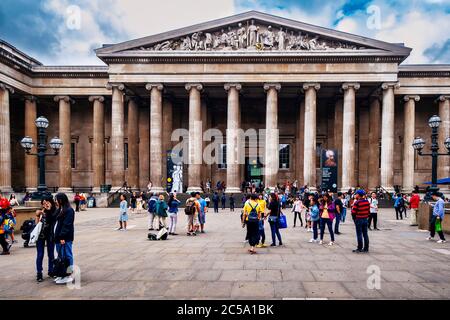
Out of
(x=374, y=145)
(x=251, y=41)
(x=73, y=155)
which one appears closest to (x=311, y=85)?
(x=251, y=41)

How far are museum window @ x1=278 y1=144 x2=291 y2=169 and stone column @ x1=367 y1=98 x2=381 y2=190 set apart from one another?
28.2 feet

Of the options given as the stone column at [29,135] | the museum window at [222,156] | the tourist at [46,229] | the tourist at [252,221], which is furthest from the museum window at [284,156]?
the tourist at [46,229]

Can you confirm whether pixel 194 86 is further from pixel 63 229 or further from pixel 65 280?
pixel 65 280

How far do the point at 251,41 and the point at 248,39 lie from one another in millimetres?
338

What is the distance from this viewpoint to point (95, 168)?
33781mm

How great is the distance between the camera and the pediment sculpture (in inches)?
1173

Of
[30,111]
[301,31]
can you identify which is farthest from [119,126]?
[301,31]

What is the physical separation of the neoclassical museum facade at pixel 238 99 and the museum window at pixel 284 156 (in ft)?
0.38

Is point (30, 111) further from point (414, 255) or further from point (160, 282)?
point (414, 255)

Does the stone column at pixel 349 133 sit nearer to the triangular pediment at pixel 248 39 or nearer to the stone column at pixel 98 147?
the triangular pediment at pixel 248 39

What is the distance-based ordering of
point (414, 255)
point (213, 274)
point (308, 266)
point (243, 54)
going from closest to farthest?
point (213, 274) < point (308, 266) < point (414, 255) < point (243, 54)

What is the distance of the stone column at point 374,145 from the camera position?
3359 centimetres

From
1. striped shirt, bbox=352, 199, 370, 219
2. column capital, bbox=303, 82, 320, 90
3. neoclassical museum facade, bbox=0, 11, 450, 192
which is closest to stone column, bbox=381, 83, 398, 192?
neoclassical museum facade, bbox=0, 11, 450, 192
